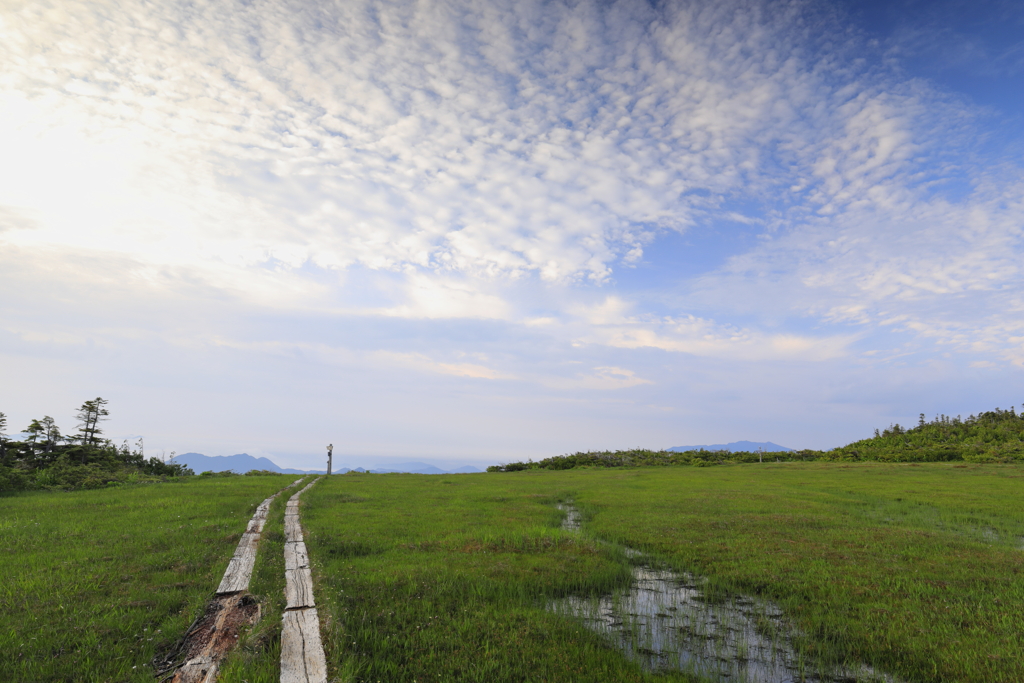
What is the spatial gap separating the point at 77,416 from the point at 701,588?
158 ft

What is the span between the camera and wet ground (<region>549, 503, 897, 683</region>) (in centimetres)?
755

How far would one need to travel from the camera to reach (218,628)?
752cm

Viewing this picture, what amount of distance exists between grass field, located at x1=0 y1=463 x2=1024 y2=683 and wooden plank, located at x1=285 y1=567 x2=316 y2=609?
233mm

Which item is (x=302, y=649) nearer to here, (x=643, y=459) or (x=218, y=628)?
(x=218, y=628)

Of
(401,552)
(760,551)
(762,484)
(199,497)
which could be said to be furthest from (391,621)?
(762,484)

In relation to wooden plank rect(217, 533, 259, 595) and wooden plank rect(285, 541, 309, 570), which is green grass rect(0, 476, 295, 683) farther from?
wooden plank rect(285, 541, 309, 570)

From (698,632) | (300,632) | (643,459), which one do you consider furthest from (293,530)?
(643,459)

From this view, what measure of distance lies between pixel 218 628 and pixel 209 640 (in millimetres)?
293

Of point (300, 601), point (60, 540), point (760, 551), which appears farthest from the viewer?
point (760, 551)

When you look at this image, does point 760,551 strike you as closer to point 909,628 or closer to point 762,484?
point 909,628

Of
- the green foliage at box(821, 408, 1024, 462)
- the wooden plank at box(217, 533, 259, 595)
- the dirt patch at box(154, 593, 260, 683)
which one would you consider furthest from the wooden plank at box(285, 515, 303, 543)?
the green foliage at box(821, 408, 1024, 462)

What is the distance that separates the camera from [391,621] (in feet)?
28.5

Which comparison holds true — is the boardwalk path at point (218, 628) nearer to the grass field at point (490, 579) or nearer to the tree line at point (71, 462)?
the grass field at point (490, 579)

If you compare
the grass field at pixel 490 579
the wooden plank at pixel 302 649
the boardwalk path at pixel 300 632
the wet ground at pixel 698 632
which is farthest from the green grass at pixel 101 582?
the wet ground at pixel 698 632
